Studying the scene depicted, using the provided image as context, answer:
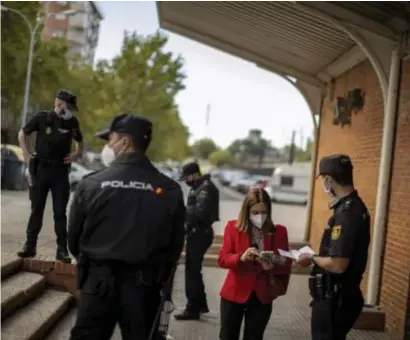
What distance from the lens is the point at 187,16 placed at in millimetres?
11539

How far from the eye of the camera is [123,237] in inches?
131

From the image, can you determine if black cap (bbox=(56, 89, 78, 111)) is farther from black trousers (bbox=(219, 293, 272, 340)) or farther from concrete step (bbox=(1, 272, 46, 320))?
black trousers (bbox=(219, 293, 272, 340))

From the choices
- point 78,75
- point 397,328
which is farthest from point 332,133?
point 78,75

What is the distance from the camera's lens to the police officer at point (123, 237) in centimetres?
333

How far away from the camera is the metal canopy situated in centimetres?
719

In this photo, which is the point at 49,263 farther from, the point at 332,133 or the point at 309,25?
the point at 332,133

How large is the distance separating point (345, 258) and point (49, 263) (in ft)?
12.0

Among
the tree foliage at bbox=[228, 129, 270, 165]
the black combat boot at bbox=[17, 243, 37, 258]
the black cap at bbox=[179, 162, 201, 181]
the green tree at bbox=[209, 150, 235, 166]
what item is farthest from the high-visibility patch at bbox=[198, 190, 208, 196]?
the green tree at bbox=[209, 150, 235, 166]

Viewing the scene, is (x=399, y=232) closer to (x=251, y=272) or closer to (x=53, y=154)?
(x=251, y=272)

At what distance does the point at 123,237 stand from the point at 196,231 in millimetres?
3472

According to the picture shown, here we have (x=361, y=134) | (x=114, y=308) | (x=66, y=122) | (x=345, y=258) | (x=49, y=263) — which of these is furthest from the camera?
(x=361, y=134)

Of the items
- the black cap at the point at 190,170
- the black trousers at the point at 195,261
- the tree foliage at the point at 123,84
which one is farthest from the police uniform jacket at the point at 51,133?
the tree foliage at the point at 123,84

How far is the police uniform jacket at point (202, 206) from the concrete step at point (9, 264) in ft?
5.89

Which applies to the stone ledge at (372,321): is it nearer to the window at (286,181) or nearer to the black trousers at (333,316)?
the black trousers at (333,316)
